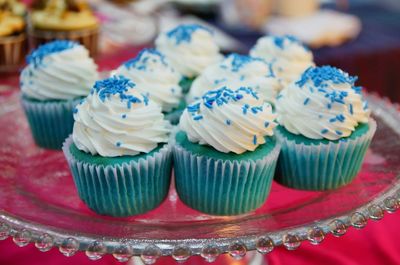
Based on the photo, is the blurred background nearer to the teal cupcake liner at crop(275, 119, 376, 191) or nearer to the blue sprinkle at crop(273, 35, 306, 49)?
the blue sprinkle at crop(273, 35, 306, 49)

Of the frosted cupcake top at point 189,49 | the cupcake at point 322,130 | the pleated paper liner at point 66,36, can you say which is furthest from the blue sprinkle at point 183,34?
the pleated paper liner at point 66,36

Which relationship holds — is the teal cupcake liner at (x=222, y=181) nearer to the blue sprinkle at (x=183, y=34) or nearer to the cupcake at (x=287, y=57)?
the cupcake at (x=287, y=57)

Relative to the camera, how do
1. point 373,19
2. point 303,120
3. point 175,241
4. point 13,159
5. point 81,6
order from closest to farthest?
point 175,241 → point 303,120 → point 13,159 → point 81,6 → point 373,19

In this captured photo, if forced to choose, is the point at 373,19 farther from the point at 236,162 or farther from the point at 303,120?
the point at 236,162

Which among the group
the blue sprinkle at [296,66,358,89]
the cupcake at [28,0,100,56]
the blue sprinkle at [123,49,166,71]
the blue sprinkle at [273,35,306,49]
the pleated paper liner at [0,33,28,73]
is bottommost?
the pleated paper liner at [0,33,28,73]

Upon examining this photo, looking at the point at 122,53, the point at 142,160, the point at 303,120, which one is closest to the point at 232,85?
the point at 303,120

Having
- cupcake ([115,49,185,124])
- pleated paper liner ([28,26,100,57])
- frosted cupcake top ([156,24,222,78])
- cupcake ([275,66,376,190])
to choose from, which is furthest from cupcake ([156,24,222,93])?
pleated paper liner ([28,26,100,57])

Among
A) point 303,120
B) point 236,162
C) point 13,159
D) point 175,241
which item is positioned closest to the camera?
point 175,241
